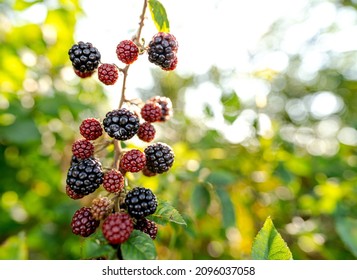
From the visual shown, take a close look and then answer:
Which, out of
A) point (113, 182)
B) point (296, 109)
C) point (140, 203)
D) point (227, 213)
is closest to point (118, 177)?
point (113, 182)

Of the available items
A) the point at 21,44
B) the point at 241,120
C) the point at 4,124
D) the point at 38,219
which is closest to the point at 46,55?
the point at 21,44

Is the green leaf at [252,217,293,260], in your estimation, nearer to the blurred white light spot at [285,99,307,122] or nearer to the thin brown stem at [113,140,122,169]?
the thin brown stem at [113,140,122,169]

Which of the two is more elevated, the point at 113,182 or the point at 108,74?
the point at 108,74

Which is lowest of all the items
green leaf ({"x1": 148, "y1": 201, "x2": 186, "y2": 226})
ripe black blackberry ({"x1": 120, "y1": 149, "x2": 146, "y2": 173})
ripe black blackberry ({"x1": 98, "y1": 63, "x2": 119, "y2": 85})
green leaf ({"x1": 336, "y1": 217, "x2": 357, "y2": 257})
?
green leaf ({"x1": 336, "y1": 217, "x2": 357, "y2": 257})

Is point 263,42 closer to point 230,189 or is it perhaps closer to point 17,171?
point 230,189

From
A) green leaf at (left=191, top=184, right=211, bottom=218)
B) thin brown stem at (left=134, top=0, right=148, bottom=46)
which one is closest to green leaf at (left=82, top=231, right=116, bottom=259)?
thin brown stem at (left=134, top=0, right=148, bottom=46)

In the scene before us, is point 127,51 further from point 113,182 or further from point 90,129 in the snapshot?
point 113,182
